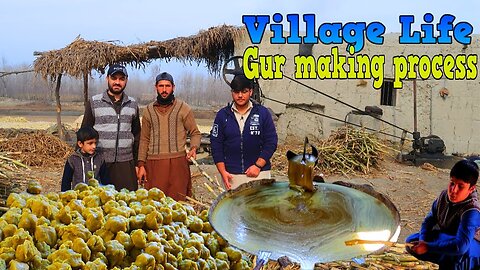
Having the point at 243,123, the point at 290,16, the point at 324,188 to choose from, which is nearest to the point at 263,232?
the point at 324,188

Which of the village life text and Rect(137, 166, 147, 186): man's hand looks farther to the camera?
the village life text

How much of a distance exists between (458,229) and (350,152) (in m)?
6.91

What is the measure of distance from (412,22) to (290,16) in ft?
A: 8.69

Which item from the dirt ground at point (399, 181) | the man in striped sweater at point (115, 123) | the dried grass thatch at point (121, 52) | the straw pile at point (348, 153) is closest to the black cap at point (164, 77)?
the man in striped sweater at point (115, 123)

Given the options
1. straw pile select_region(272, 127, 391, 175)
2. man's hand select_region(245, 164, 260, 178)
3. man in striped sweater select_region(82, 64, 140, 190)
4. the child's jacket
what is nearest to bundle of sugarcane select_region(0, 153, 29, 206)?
the child's jacket

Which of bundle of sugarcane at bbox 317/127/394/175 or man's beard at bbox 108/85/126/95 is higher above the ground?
man's beard at bbox 108/85/126/95

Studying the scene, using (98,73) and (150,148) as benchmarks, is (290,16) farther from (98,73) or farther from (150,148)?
(150,148)

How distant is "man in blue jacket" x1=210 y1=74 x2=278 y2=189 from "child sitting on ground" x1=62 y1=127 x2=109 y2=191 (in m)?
0.98

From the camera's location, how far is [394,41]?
10586 mm

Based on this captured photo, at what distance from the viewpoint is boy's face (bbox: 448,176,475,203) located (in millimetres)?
2475

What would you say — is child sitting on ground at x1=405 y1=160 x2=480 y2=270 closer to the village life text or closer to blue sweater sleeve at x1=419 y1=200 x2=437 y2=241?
blue sweater sleeve at x1=419 y1=200 x2=437 y2=241

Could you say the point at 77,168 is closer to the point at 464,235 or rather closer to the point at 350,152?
the point at 464,235

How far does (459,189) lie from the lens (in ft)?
8.19

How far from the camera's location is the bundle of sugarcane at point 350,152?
9055 millimetres
